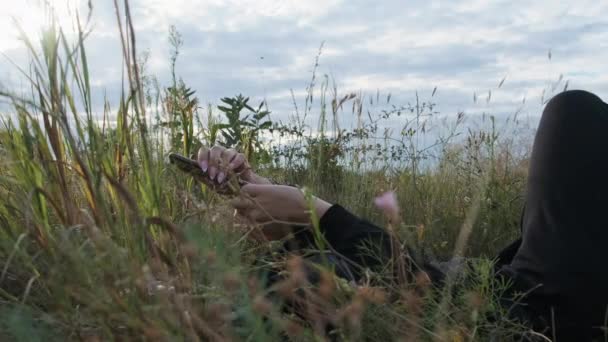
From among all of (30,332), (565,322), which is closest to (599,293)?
(565,322)

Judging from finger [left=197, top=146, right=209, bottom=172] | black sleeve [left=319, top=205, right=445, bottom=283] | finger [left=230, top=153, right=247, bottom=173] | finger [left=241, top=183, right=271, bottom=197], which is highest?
finger [left=197, top=146, right=209, bottom=172]

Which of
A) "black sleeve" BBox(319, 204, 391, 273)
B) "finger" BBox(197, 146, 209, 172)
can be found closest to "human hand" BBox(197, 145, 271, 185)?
"finger" BBox(197, 146, 209, 172)

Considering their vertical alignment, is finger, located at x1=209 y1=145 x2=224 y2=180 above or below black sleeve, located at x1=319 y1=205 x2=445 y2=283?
above

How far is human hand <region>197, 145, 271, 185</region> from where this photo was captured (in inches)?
62.3

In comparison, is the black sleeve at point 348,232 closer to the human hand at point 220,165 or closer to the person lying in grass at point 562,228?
the person lying in grass at point 562,228

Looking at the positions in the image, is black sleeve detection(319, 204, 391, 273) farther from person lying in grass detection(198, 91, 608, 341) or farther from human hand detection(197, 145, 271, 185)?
human hand detection(197, 145, 271, 185)

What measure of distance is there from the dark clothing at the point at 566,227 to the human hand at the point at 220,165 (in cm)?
42

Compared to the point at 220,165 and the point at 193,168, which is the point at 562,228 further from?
the point at 193,168

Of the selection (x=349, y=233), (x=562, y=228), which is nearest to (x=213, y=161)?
(x=349, y=233)

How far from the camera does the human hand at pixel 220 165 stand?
158 centimetres

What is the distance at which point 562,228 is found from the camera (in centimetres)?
166

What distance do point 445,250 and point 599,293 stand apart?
3.55 ft

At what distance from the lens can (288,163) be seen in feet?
11.6

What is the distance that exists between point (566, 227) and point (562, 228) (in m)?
0.01
